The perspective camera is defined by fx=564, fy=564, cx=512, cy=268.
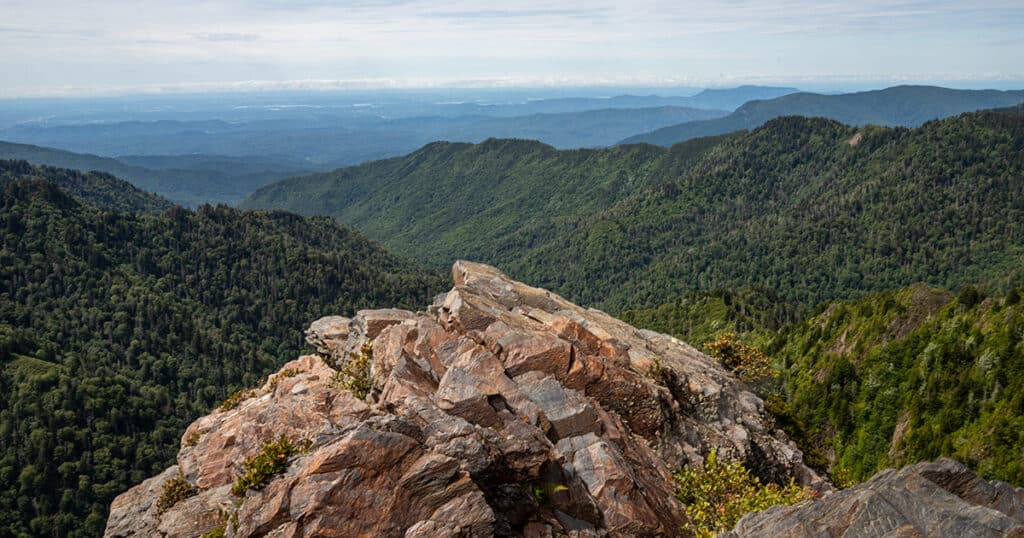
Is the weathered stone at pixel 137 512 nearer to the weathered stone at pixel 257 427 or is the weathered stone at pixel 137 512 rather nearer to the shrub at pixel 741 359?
the weathered stone at pixel 257 427

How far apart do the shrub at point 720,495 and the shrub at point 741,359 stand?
70.0 feet

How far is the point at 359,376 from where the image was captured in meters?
30.5

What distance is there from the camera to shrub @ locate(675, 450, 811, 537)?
24047 mm

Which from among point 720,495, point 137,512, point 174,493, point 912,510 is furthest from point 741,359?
point 137,512

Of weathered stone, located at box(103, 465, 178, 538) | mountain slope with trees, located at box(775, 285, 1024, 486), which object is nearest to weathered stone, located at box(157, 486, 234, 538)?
weathered stone, located at box(103, 465, 178, 538)

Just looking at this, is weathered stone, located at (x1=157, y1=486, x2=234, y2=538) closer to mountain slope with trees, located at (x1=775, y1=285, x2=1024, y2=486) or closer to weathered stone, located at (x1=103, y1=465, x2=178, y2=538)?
weathered stone, located at (x1=103, y1=465, x2=178, y2=538)

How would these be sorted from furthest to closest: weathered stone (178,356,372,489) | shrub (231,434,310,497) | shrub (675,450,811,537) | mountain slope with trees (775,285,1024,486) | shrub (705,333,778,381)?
mountain slope with trees (775,285,1024,486) → shrub (705,333,778,381) → weathered stone (178,356,372,489) → shrub (675,450,811,537) → shrub (231,434,310,497)

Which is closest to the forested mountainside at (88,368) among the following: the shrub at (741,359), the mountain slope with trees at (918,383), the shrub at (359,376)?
the shrub at (359,376)

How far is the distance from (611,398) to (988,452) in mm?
84179

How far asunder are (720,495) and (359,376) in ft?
62.5

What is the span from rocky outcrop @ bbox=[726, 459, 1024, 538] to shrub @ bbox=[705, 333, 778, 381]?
101ft

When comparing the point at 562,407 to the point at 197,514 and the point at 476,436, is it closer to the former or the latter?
the point at 476,436

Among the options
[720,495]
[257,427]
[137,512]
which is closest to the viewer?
[720,495]

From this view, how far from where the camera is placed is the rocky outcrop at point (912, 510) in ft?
49.6
